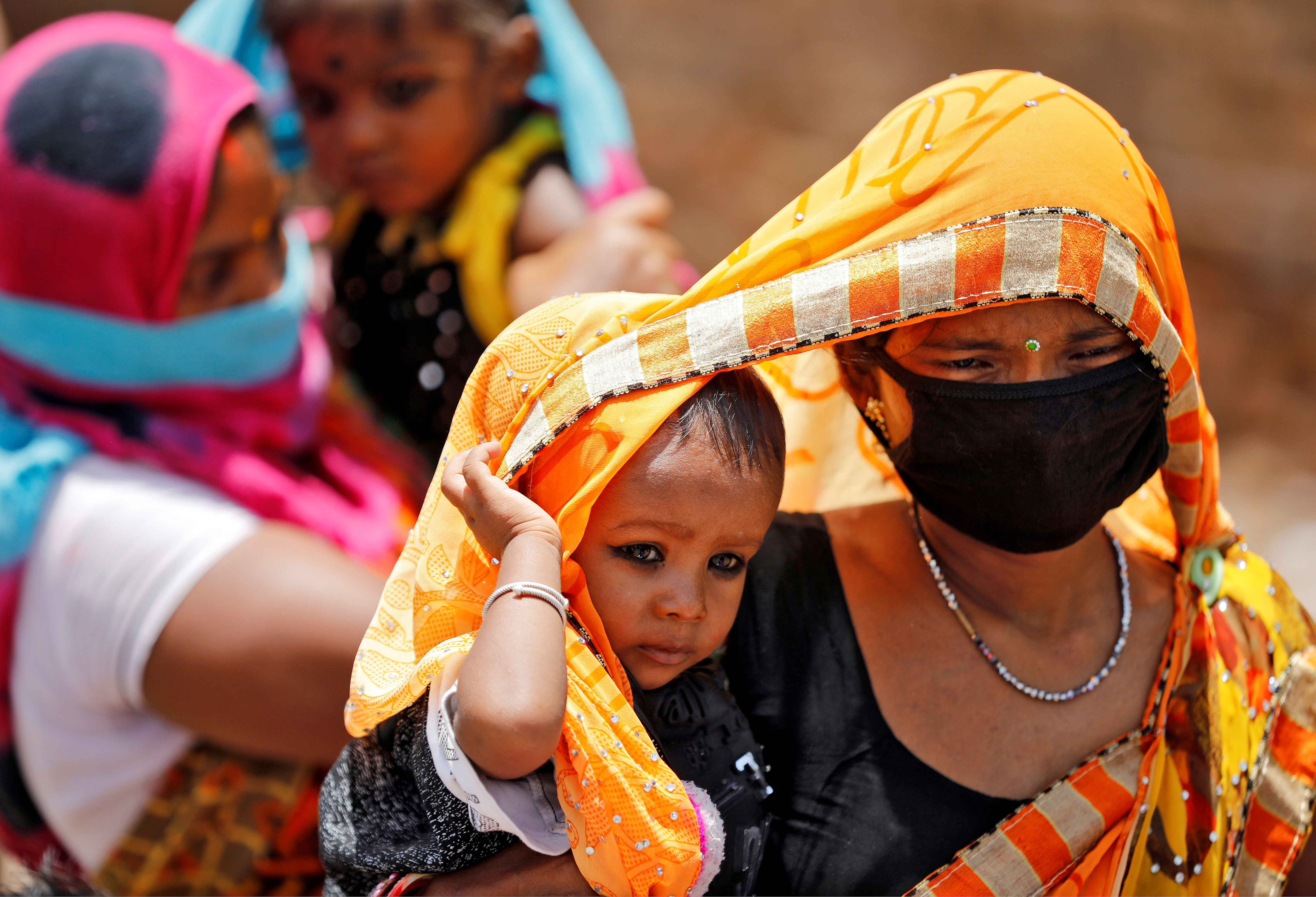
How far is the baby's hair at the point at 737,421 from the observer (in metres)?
1.50

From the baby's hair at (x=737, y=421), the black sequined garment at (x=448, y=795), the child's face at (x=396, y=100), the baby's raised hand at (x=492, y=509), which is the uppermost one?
the child's face at (x=396, y=100)

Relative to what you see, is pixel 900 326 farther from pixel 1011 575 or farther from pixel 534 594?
pixel 534 594

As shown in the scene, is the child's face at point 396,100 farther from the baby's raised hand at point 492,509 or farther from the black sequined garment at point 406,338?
the baby's raised hand at point 492,509

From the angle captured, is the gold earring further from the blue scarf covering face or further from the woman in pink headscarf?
the blue scarf covering face

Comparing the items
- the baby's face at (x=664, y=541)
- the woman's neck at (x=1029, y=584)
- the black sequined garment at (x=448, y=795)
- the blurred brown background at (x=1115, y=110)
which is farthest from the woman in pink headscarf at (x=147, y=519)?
the blurred brown background at (x=1115, y=110)

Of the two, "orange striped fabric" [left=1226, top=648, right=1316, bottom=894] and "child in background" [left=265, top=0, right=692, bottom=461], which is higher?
"child in background" [left=265, top=0, right=692, bottom=461]

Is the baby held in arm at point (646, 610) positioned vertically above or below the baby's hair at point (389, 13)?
below

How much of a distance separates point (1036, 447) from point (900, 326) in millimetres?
258

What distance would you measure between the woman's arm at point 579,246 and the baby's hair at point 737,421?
1544 mm

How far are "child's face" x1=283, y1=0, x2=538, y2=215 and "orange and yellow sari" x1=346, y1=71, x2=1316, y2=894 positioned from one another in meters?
1.81

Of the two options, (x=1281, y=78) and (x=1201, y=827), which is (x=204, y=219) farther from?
(x=1281, y=78)

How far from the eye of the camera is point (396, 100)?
10.5 feet

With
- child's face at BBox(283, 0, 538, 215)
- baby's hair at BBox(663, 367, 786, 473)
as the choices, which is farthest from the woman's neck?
child's face at BBox(283, 0, 538, 215)

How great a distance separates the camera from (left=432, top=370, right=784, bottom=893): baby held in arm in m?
1.30
